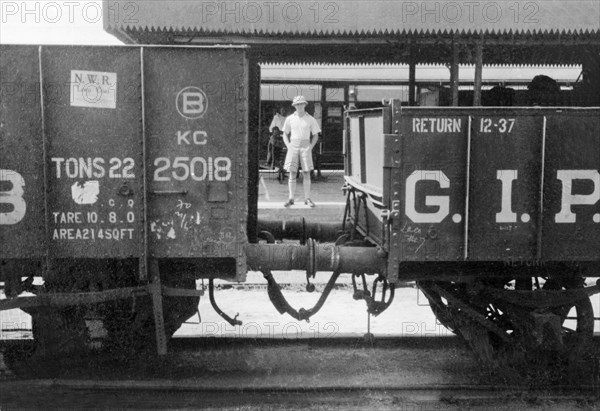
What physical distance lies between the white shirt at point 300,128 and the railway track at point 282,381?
668 cm

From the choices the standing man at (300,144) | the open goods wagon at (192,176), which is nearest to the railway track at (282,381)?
the open goods wagon at (192,176)

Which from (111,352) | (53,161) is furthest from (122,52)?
(111,352)

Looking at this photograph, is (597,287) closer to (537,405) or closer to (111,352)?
(537,405)

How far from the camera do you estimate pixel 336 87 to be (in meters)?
18.3

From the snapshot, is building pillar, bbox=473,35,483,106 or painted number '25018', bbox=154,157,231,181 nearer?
painted number '25018', bbox=154,157,231,181

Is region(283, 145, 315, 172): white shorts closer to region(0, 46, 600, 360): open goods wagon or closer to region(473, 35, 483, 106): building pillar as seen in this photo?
region(473, 35, 483, 106): building pillar

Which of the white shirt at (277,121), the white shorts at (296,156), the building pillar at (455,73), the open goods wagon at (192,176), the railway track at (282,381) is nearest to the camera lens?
the open goods wagon at (192,176)

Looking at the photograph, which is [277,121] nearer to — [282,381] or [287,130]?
[287,130]

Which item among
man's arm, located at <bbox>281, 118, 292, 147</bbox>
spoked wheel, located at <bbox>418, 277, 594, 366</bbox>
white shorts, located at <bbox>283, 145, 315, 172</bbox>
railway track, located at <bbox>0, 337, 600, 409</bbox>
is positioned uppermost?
man's arm, located at <bbox>281, 118, 292, 147</bbox>

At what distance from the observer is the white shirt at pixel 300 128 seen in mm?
12789

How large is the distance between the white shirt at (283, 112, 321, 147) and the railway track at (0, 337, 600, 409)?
668cm

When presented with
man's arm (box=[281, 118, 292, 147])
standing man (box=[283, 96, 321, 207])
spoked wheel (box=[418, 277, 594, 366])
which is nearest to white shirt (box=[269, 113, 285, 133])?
man's arm (box=[281, 118, 292, 147])

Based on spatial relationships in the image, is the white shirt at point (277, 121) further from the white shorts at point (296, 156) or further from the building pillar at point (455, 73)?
the building pillar at point (455, 73)

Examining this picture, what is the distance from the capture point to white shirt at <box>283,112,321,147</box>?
42.0 ft
